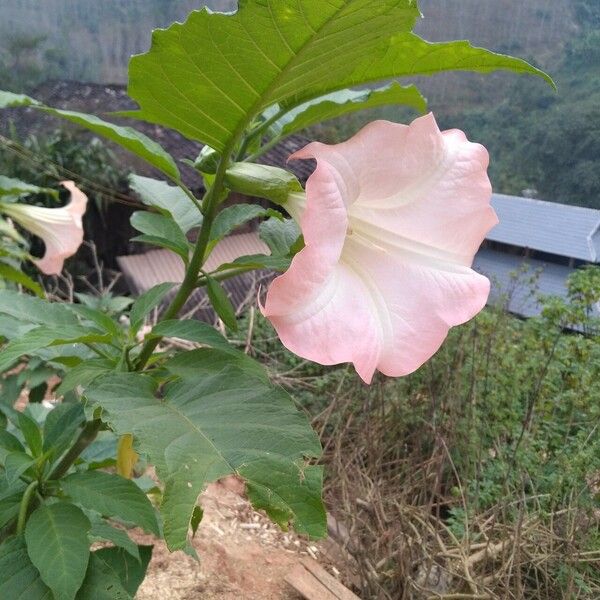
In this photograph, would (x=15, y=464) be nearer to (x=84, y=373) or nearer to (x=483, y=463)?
(x=84, y=373)

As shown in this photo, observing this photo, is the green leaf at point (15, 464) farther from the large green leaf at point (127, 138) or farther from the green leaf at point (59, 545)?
the large green leaf at point (127, 138)

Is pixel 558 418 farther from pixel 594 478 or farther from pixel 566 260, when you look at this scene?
pixel 566 260

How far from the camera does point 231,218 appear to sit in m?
0.51

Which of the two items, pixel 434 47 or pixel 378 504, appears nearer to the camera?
pixel 434 47

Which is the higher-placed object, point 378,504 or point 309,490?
point 309,490

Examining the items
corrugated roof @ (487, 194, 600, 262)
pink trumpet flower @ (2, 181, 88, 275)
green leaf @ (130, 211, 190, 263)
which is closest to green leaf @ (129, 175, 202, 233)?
green leaf @ (130, 211, 190, 263)

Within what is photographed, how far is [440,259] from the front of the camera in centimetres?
42

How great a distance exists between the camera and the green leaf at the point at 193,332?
1.67 feet

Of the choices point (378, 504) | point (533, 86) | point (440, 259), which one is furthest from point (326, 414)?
point (440, 259)

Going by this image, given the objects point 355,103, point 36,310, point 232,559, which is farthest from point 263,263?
point 232,559

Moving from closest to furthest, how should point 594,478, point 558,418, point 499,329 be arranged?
1. point 594,478
2. point 558,418
3. point 499,329

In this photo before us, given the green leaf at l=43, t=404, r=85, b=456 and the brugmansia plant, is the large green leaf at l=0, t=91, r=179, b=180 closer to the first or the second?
the brugmansia plant

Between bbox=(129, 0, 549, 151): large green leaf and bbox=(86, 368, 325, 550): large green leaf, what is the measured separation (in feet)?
0.62

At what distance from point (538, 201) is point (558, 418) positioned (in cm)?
63
